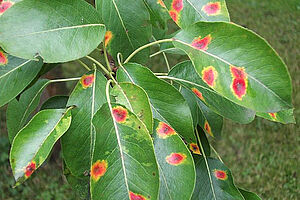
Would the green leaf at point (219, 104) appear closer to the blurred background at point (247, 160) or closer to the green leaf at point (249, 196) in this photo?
the green leaf at point (249, 196)

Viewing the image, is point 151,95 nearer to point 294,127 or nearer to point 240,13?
point 294,127

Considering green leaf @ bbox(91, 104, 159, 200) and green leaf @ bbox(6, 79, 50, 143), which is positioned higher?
green leaf @ bbox(91, 104, 159, 200)

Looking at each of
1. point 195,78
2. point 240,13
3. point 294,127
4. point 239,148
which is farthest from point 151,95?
point 240,13

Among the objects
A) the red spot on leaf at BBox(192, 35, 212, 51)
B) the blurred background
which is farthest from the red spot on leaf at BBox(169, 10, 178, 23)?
the blurred background

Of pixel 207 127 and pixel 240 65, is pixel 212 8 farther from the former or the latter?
pixel 207 127

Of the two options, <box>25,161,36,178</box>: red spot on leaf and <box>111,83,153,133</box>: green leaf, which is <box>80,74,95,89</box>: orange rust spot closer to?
<box>111,83,153,133</box>: green leaf

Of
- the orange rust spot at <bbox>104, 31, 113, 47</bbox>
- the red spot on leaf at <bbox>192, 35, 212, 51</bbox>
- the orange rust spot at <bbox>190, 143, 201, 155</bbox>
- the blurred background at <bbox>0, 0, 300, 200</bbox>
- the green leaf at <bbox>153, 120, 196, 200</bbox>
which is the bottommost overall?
the blurred background at <bbox>0, 0, 300, 200</bbox>

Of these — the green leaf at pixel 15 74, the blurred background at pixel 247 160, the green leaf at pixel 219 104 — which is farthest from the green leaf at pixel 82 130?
the blurred background at pixel 247 160
